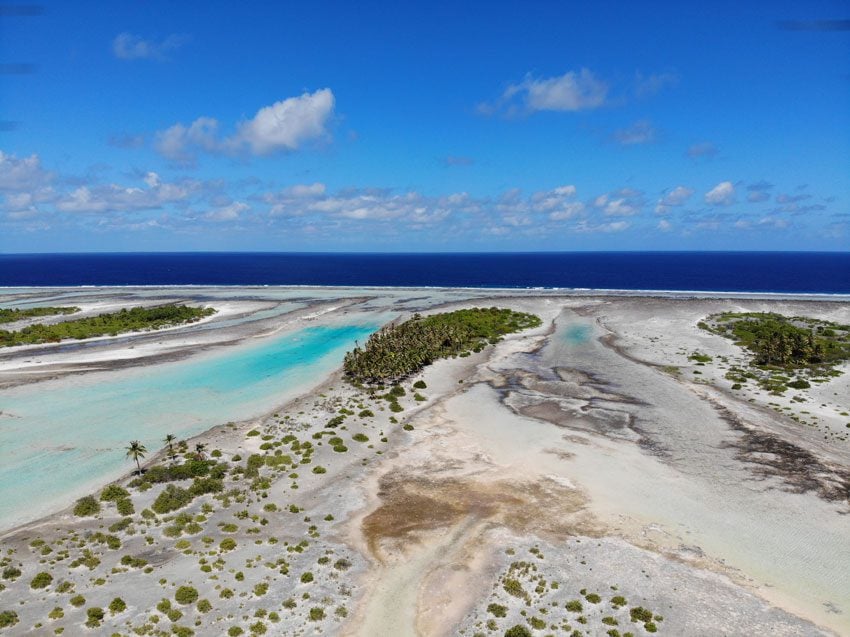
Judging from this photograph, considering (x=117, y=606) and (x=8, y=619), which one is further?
(x=117, y=606)

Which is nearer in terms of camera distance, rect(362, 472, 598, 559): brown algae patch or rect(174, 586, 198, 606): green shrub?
rect(174, 586, 198, 606): green shrub

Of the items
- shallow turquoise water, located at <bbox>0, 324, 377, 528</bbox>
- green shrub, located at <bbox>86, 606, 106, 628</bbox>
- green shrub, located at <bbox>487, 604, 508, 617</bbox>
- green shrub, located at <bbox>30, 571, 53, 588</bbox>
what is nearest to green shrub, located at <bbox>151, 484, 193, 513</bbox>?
shallow turquoise water, located at <bbox>0, 324, 377, 528</bbox>

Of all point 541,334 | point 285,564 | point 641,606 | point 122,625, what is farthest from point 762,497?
point 541,334

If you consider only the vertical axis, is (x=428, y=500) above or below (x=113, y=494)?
below

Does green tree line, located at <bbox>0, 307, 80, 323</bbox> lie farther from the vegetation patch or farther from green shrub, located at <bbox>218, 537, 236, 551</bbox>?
green shrub, located at <bbox>218, 537, 236, 551</bbox>

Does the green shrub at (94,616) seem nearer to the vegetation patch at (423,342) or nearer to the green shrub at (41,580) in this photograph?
the green shrub at (41,580)

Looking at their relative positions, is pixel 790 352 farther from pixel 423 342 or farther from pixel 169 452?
pixel 169 452

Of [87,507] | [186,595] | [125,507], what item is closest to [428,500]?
[186,595]
